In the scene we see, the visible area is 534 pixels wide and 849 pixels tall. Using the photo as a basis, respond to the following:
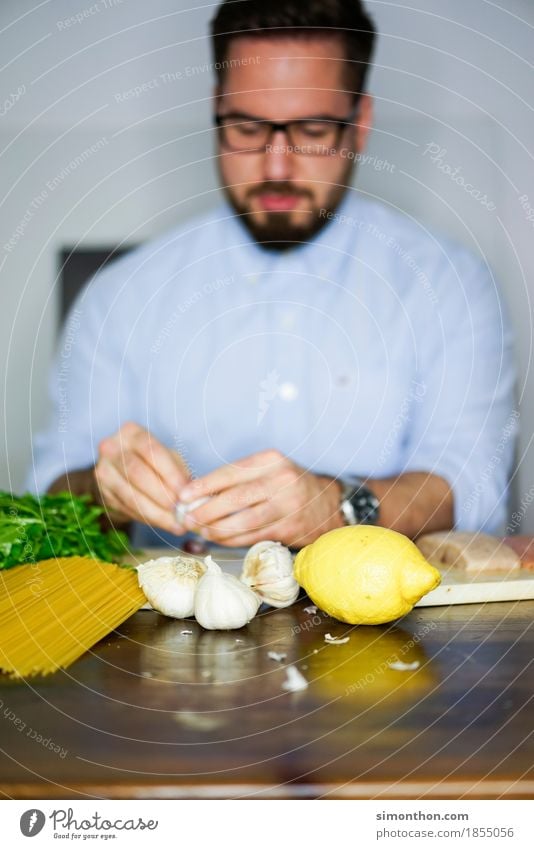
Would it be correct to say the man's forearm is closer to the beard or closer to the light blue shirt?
the light blue shirt

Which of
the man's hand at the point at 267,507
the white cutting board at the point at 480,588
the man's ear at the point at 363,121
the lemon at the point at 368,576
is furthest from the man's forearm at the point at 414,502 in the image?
the man's ear at the point at 363,121

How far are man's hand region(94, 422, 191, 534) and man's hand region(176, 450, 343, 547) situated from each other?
4cm

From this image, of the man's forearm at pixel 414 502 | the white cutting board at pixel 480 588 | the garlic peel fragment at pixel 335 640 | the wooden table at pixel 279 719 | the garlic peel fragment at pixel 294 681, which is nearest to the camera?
the wooden table at pixel 279 719

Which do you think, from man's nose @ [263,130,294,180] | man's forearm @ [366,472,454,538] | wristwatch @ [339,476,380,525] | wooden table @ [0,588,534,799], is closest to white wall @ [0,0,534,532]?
man's nose @ [263,130,294,180]

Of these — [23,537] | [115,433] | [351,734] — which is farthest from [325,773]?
[115,433]

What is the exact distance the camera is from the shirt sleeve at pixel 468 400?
1355 millimetres

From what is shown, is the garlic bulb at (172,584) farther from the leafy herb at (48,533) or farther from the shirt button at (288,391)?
the shirt button at (288,391)

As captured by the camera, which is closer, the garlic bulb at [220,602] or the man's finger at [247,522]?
the garlic bulb at [220,602]

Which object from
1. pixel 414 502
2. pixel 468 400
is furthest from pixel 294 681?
pixel 468 400

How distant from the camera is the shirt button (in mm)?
1534

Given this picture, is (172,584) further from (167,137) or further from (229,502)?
(167,137)

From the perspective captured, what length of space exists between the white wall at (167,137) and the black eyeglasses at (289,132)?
0.35 ft

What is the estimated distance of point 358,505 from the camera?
Answer: 1.17 metres

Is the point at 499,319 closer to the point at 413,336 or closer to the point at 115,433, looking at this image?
the point at 413,336
